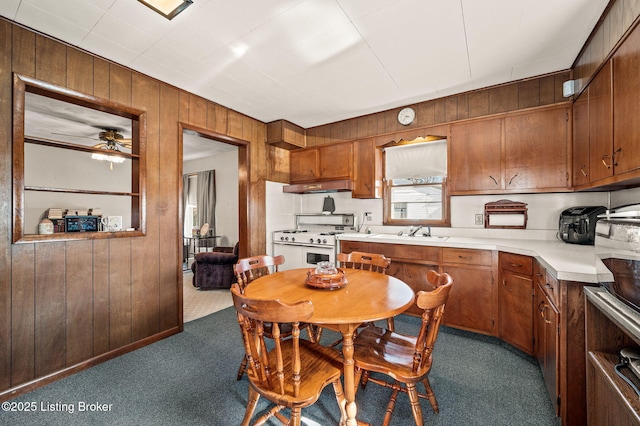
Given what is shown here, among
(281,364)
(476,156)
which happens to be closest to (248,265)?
(281,364)

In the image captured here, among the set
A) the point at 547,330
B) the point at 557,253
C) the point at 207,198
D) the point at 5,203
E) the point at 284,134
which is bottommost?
the point at 547,330

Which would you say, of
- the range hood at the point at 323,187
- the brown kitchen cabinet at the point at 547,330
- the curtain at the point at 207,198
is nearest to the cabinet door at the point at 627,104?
the brown kitchen cabinet at the point at 547,330

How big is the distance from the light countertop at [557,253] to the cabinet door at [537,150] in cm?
63

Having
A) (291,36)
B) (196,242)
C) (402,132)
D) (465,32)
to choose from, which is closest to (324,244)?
(402,132)

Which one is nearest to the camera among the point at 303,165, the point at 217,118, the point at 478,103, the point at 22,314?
the point at 22,314

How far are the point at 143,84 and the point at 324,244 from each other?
271 cm

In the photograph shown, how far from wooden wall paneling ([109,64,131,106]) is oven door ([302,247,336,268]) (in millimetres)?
2654

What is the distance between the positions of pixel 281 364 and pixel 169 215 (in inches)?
90.3

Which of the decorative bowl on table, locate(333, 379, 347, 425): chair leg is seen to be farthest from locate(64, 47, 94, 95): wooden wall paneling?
locate(333, 379, 347, 425): chair leg

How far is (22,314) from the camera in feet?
6.53

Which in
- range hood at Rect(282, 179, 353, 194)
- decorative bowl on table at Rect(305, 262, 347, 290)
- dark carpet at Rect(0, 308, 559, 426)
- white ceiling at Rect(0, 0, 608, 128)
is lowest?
dark carpet at Rect(0, 308, 559, 426)

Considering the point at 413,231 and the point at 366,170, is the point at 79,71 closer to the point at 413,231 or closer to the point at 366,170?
the point at 366,170

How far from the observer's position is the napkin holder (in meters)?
2.95

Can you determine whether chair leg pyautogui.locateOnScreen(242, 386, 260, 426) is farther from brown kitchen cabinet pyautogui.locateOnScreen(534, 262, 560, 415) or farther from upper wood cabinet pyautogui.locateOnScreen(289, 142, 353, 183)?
upper wood cabinet pyautogui.locateOnScreen(289, 142, 353, 183)
